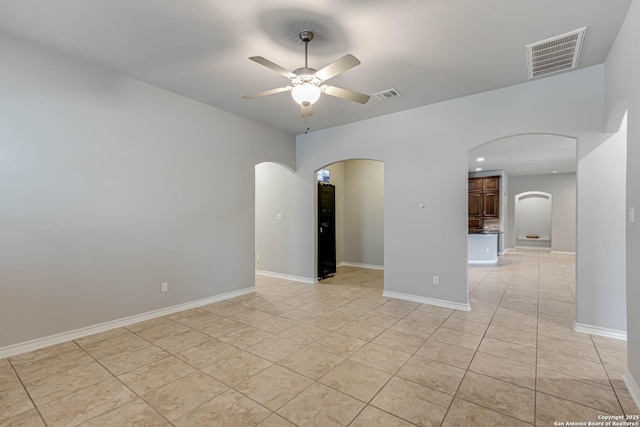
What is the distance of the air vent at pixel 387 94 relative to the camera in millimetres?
3928

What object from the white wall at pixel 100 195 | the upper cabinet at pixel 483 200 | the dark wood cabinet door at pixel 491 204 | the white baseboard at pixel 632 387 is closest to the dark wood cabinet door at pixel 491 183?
the upper cabinet at pixel 483 200

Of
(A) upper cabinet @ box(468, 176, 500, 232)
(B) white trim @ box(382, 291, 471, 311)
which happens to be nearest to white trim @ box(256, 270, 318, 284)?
(B) white trim @ box(382, 291, 471, 311)

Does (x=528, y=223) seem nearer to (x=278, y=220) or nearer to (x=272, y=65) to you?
(x=278, y=220)

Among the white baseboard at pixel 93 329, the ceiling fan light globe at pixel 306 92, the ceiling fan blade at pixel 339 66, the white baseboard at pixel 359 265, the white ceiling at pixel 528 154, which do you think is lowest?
the white baseboard at pixel 359 265

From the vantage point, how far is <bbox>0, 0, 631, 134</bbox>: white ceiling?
2354mm

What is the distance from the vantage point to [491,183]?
9477 mm

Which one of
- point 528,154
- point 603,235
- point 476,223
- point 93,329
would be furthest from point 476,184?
point 93,329

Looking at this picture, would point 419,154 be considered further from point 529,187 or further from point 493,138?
point 529,187

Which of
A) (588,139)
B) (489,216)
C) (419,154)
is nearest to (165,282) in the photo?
(419,154)

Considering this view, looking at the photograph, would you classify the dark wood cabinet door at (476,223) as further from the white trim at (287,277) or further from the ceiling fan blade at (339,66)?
the ceiling fan blade at (339,66)

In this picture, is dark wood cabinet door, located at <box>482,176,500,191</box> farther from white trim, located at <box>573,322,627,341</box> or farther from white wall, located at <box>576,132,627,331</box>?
white trim, located at <box>573,322,627,341</box>

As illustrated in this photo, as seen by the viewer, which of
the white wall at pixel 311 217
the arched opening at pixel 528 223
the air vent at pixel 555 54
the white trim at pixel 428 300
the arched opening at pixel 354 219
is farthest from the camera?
the arched opening at pixel 354 219

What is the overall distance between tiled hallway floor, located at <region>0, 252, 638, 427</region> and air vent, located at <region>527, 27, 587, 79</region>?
3052 millimetres

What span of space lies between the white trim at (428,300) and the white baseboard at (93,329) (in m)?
2.78
